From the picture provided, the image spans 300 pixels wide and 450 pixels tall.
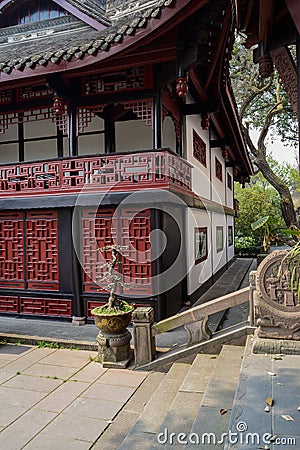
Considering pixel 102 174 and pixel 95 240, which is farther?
pixel 95 240

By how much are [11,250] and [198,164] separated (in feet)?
16.5

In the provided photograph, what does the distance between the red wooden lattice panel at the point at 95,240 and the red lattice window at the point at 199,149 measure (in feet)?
11.0

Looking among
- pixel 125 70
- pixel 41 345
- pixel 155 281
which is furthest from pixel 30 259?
pixel 125 70

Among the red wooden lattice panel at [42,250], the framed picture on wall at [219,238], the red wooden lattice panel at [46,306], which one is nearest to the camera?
the red wooden lattice panel at [46,306]

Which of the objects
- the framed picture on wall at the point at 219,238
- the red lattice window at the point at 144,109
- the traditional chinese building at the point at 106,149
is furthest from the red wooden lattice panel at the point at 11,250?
the framed picture on wall at the point at 219,238

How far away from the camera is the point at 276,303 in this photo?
4195 mm

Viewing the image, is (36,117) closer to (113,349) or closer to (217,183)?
(113,349)

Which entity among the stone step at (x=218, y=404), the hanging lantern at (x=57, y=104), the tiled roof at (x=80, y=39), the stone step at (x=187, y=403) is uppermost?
the tiled roof at (x=80, y=39)

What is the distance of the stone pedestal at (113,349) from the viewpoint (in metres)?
5.15

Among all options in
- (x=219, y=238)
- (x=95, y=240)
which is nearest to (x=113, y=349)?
(x=95, y=240)

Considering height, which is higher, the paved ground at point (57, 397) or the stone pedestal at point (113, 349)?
the stone pedestal at point (113, 349)

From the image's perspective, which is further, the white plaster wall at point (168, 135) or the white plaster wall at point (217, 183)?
the white plaster wall at point (217, 183)

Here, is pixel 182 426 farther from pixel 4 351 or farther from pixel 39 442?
pixel 4 351

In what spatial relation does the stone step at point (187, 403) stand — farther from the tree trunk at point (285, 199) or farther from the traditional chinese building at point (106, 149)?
the tree trunk at point (285, 199)
